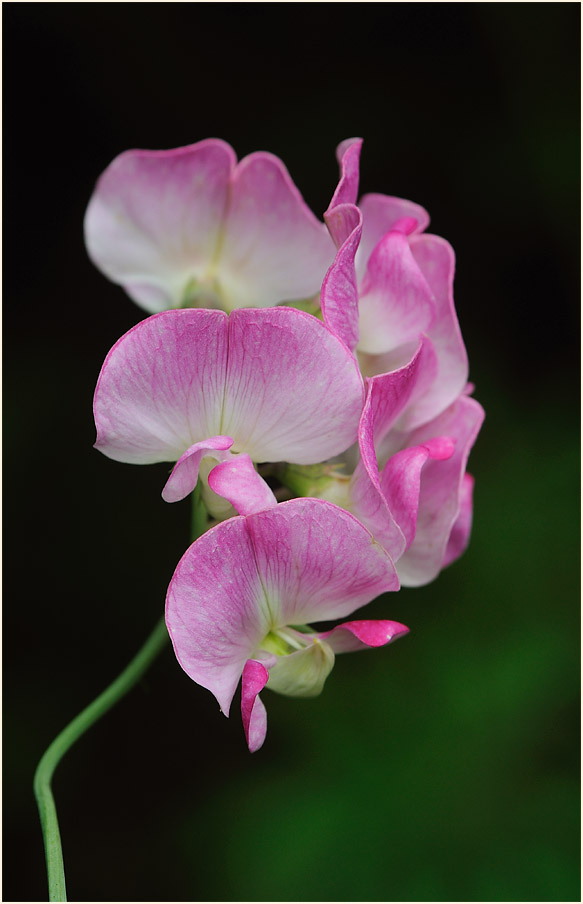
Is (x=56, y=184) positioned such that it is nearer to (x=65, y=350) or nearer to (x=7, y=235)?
(x=7, y=235)

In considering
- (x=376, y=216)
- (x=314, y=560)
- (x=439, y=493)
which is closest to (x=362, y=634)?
(x=314, y=560)

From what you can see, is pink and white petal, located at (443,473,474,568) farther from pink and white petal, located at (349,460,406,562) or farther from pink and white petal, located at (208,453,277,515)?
pink and white petal, located at (208,453,277,515)

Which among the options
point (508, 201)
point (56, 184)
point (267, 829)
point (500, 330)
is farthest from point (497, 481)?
point (56, 184)

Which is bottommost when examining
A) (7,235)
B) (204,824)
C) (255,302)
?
(204,824)

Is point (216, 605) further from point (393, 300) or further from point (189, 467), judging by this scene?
point (393, 300)

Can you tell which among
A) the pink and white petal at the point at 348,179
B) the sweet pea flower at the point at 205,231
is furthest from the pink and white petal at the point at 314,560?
the sweet pea flower at the point at 205,231

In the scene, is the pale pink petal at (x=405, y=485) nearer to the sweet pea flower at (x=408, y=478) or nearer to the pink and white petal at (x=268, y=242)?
the sweet pea flower at (x=408, y=478)
